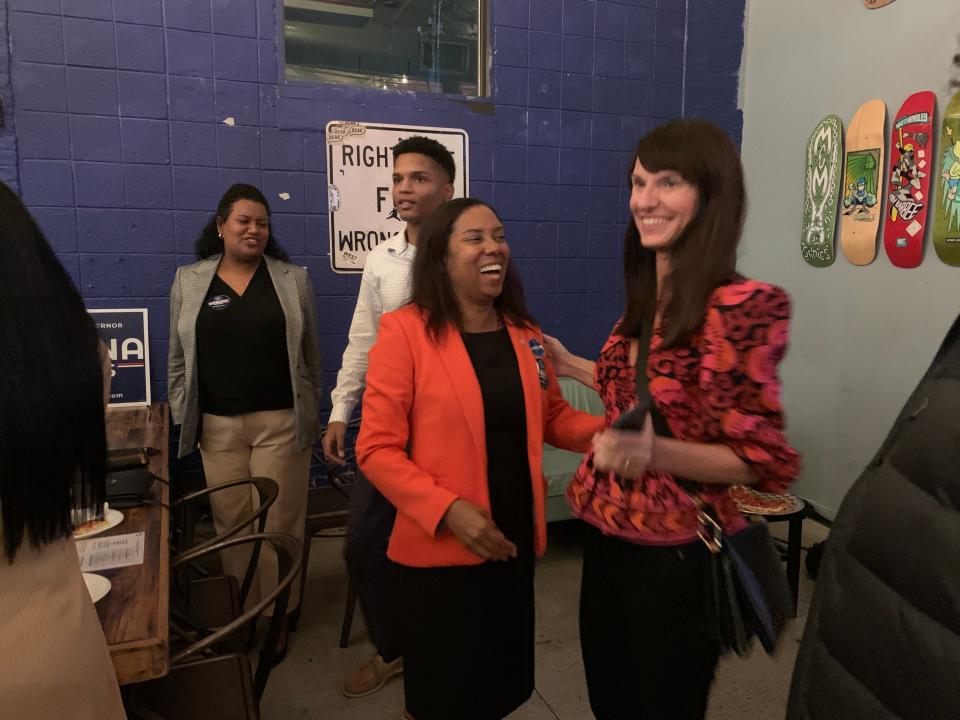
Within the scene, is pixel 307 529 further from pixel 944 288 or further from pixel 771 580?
pixel 944 288

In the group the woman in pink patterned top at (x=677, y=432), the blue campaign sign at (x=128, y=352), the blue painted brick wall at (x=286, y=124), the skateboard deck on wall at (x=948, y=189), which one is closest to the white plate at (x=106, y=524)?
the woman in pink patterned top at (x=677, y=432)

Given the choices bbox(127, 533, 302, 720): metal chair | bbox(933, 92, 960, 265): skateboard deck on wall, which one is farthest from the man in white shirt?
→ bbox(933, 92, 960, 265): skateboard deck on wall

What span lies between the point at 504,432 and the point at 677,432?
0.40 meters

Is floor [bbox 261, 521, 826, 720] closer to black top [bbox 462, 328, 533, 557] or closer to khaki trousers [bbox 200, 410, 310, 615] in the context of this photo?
khaki trousers [bbox 200, 410, 310, 615]

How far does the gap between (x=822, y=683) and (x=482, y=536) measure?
0.65 meters

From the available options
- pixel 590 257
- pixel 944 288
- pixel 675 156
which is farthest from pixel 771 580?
pixel 590 257

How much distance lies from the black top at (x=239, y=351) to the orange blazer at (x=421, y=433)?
1.35 metres

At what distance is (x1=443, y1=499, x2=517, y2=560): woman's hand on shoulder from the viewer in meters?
1.32

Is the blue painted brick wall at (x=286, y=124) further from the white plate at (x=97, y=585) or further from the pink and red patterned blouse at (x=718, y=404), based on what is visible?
the pink and red patterned blouse at (x=718, y=404)

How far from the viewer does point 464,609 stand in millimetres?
1444

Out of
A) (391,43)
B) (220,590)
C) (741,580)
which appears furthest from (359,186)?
(741,580)

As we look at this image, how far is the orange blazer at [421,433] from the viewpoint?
4.49 ft

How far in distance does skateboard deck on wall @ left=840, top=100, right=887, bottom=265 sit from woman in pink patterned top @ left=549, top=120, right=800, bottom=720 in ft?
8.60

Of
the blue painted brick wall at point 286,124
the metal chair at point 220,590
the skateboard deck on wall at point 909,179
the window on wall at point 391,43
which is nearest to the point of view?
the metal chair at point 220,590
